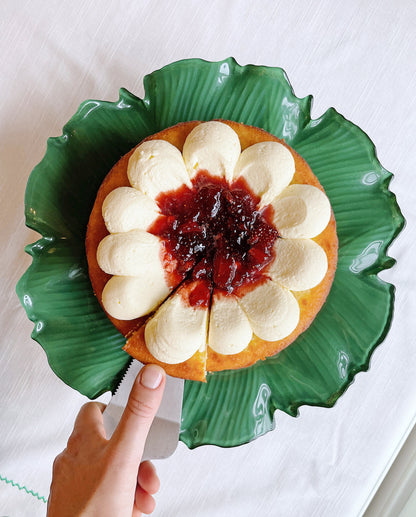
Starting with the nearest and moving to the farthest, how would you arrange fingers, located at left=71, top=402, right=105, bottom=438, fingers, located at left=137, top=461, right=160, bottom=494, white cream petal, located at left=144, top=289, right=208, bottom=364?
white cream petal, located at left=144, top=289, right=208, bottom=364 → fingers, located at left=71, top=402, right=105, bottom=438 → fingers, located at left=137, top=461, right=160, bottom=494

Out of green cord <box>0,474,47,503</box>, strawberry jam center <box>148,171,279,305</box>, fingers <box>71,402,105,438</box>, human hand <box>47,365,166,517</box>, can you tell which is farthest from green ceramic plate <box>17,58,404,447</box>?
green cord <box>0,474,47,503</box>

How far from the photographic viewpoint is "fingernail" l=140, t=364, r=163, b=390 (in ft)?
3.46

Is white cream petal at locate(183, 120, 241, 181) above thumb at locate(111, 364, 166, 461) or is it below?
above

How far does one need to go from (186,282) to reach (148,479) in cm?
62

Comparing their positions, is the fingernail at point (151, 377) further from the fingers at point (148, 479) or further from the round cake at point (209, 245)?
the fingers at point (148, 479)

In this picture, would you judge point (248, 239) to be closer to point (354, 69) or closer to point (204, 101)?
point (204, 101)

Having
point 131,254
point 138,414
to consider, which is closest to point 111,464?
point 138,414

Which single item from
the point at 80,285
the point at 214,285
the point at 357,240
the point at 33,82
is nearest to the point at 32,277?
the point at 80,285

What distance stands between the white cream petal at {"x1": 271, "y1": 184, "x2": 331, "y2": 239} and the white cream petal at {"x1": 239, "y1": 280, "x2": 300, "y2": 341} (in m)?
0.12

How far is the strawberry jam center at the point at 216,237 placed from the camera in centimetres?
105

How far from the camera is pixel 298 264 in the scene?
3.42ft

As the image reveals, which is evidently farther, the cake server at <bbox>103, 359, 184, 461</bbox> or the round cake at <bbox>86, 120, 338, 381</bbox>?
the cake server at <bbox>103, 359, 184, 461</bbox>

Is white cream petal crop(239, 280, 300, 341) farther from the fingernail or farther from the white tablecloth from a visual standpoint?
the white tablecloth

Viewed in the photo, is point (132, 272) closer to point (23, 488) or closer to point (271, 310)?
point (271, 310)
